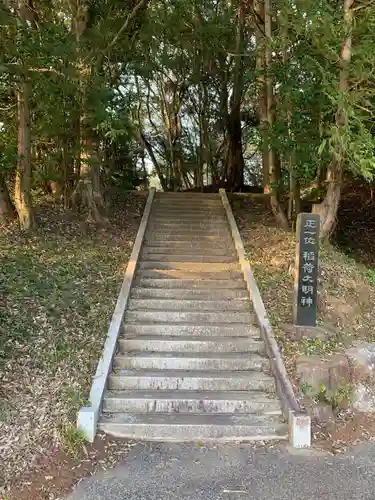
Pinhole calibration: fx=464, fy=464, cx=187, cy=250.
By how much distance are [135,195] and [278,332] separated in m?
7.39

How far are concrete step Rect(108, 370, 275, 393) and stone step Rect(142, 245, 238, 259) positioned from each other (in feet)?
11.3

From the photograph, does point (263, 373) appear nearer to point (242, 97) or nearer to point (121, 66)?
point (121, 66)

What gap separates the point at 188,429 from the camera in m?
4.46

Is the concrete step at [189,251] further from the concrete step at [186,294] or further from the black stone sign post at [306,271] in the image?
the black stone sign post at [306,271]

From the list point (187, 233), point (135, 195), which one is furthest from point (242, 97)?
point (187, 233)

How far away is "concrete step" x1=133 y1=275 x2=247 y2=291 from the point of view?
7047 mm

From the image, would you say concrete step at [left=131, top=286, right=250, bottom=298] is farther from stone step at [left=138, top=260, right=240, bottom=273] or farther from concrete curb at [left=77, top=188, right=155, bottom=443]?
stone step at [left=138, top=260, right=240, bottom=273]

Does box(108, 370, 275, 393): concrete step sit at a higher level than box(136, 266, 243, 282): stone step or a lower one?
lower

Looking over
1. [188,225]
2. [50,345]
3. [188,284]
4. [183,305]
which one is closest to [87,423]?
[50,345]

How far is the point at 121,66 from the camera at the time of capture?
10445mm

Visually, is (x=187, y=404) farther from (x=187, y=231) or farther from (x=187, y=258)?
(x=187, y=231)

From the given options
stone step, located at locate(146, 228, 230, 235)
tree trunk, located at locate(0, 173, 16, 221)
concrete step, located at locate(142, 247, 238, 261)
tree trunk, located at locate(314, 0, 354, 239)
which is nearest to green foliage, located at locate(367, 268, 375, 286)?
tree trunk, located at locate(314, 0, 354, 239)

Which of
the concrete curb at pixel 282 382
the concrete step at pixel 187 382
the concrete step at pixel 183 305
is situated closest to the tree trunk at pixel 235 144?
the concrete curb at pixel 282 382

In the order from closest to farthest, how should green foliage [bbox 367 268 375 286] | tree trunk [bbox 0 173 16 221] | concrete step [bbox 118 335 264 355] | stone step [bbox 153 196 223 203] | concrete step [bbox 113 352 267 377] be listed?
concrete step [bbox 113 352 267 377] < concrete step [bbox 118 335 264 355] < green foliage [bbox 367 268 375 286] < tree trunk [bbox 0 173 16 221] < stone step [bbox 153 196 223 203]
